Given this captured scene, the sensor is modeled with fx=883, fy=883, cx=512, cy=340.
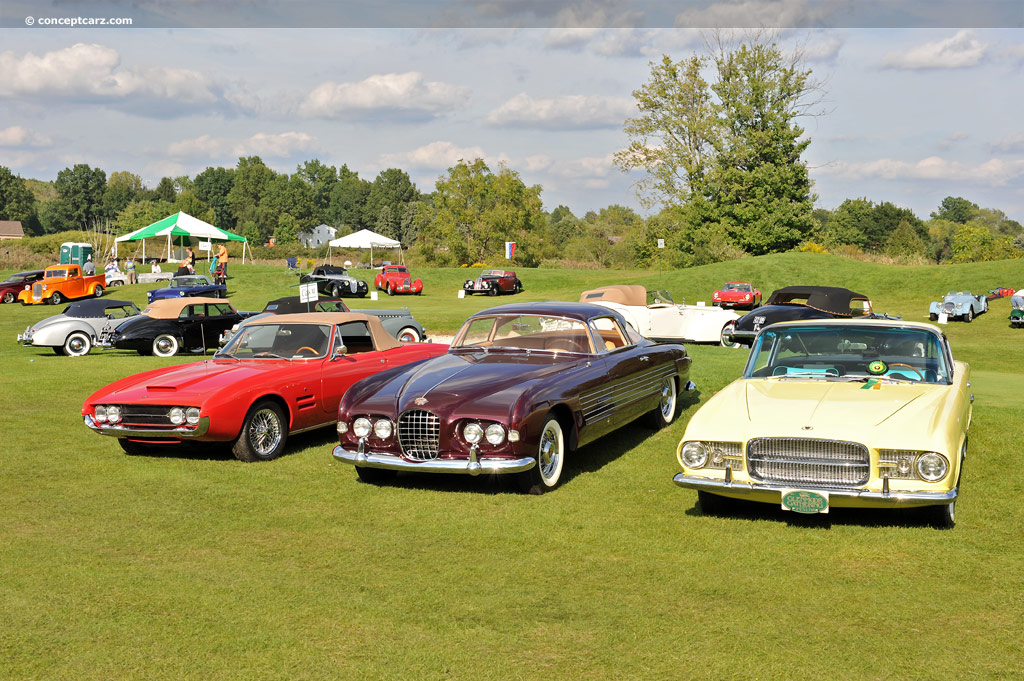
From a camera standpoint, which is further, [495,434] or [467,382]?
[467,382]

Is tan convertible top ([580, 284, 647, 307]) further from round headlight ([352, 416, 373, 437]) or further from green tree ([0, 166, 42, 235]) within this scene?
green tree ([0, 166, 42, 235])

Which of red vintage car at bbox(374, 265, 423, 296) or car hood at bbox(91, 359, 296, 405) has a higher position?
red vintage car at bbox(374, 265, 423, 296)

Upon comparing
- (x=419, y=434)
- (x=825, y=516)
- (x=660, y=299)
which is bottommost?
(x=825, y=516)

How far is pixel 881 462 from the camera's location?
610cm

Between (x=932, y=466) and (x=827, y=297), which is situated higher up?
(x=827, y=297)

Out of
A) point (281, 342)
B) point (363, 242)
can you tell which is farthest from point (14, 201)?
point (281, 342)

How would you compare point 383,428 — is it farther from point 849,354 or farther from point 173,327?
point 173,327

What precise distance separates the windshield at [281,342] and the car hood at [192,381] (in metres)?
0.24

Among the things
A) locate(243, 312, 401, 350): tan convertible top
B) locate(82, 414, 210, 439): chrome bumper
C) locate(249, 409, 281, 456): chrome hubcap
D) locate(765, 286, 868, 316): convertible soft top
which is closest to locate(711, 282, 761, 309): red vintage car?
locate(765, 286, 868, 316): convertible soft top

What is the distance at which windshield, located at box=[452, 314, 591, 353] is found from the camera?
9.16 metres

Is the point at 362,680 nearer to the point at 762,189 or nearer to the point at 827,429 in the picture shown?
the point at 827,429

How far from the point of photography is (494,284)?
46656 mm

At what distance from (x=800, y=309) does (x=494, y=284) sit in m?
26.4

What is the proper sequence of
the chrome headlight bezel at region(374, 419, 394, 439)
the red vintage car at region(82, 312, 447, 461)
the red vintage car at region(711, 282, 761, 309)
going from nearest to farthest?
1. the chrome headlight bezel at region(374, 419, 394, 439)
2. the red vintage car at region(82, 312, 447, 461)
3. the red vintage car at region(711, 282, 761, 309)
